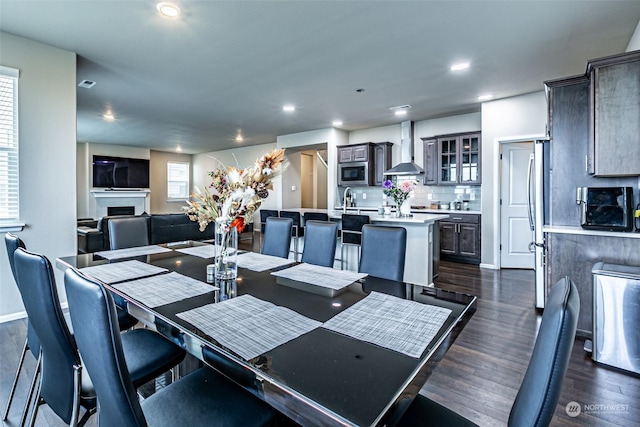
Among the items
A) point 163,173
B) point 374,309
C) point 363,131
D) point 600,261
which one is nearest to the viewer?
point 374,309

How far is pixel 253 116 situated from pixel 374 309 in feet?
18.1

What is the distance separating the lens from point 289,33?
2.96 m

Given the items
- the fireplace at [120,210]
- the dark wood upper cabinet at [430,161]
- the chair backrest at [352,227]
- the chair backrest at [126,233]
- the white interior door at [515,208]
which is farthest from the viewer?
the fireplace at [120,210]

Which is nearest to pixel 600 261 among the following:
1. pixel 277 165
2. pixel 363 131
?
pixel 277 165

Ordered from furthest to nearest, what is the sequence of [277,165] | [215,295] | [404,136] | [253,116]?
[404,136] → [253,116] → [277,165] → [215,295]

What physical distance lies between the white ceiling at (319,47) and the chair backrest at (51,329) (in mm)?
2275

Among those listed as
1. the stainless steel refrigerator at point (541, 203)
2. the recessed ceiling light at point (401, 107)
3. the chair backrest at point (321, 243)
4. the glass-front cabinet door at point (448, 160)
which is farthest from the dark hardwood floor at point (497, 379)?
the recessed ceiling light at point (401, 107)

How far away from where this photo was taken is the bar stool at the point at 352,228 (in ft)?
13.2

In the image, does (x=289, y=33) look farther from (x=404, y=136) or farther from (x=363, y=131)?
(x=363, y=131)

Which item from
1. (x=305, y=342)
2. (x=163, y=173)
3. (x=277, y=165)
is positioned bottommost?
(x=305, y=342)

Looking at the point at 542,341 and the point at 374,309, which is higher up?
the point at 542,341

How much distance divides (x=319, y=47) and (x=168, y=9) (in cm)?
Result: 139

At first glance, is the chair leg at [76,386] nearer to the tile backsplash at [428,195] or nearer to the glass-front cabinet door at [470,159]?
the tile backsplash at [428,195]

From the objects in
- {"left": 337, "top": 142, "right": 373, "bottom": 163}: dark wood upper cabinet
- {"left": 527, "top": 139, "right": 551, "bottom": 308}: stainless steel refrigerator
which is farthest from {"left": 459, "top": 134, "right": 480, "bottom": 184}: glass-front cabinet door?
{"left": 527, "top": 139, "right": 551, "bottom": 308}: stainless steel refrigerator
